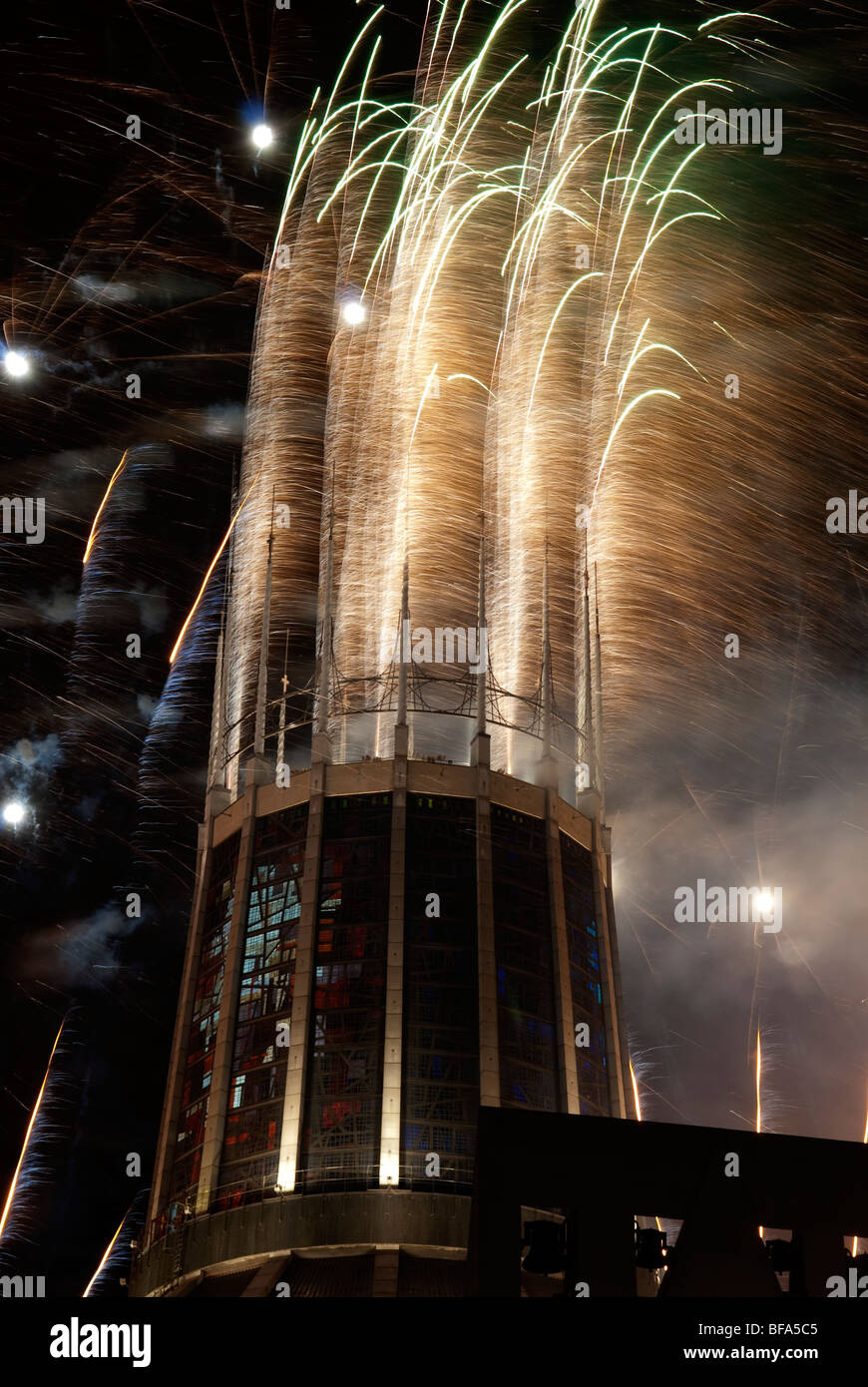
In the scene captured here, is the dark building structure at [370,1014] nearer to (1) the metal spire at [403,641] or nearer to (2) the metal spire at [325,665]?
(1) the metal spire at [403,641]

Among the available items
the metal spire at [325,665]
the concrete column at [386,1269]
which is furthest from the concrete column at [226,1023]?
the concrete column at [386,1269]

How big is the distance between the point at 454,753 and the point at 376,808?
14673 millimetres

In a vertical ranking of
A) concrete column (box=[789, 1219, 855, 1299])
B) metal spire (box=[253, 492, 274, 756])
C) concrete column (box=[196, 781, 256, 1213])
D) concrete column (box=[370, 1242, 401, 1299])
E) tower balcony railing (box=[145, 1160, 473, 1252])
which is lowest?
concrete column (box=[789, 1219, 855, 1299])

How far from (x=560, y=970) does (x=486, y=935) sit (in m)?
4.64

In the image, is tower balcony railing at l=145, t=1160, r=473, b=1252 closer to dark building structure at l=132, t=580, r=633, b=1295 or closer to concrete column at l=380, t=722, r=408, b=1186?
dark building structure at l=132, t=580, r=633, b=1295

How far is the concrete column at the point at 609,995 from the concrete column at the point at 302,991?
1730 cm

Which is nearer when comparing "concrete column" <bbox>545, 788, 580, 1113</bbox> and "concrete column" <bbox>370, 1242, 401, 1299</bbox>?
"concrete column" <bbox>370, 1242, 401, 1299</bbox>

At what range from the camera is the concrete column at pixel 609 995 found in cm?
8188

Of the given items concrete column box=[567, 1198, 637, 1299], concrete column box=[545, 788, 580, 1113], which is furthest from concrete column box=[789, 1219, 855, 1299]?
concrete column box=[545, 788, 580, 1113]

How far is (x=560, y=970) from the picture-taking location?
7975 centimetres

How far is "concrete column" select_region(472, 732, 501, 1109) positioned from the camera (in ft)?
246

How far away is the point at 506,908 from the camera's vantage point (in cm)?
8062

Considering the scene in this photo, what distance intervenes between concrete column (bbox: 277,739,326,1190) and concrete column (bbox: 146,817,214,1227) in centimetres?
942
